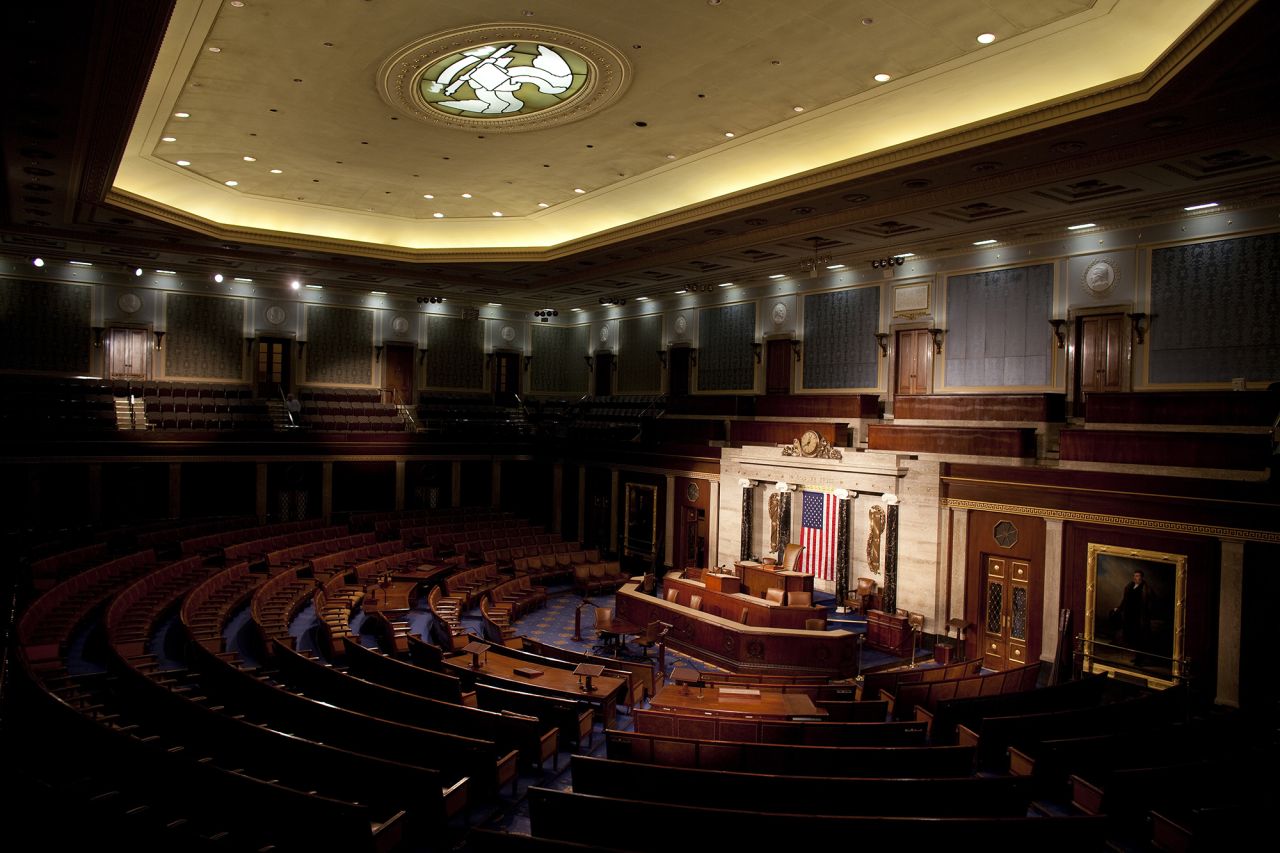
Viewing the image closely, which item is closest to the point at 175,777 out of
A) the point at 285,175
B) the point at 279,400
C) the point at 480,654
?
the point at 480,654

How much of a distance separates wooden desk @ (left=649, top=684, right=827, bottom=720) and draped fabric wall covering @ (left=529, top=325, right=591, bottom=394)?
56.0 feet

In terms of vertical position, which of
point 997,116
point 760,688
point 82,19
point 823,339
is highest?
point 997,116

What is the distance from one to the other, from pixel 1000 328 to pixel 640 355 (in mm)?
10731

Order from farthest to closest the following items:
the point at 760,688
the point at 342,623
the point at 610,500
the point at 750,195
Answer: the point at 610,500, the point at 750,195, the point at 342,623, the point at 760,688

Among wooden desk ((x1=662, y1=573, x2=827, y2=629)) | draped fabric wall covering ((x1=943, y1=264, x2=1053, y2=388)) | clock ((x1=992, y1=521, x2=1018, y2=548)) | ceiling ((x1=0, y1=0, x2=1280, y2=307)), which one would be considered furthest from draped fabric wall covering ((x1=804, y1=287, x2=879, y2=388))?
wooden desk ((x1=662, y1=573, x2=827, y2=629))

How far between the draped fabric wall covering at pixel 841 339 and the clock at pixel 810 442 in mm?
2495

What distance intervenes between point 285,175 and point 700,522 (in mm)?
11084

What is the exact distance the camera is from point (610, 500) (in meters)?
20.3

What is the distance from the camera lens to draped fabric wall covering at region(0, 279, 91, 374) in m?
18.0

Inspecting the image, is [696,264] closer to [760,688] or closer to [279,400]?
[760,688]

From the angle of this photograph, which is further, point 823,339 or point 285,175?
point 823,339

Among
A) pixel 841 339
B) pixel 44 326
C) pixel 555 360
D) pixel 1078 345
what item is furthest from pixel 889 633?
pixel 44 326

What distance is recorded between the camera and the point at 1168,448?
33.4 ft

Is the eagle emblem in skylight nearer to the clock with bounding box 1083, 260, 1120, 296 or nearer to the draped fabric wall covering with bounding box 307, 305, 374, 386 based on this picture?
the clock with bounding box 1083, 260, 1120, 296
